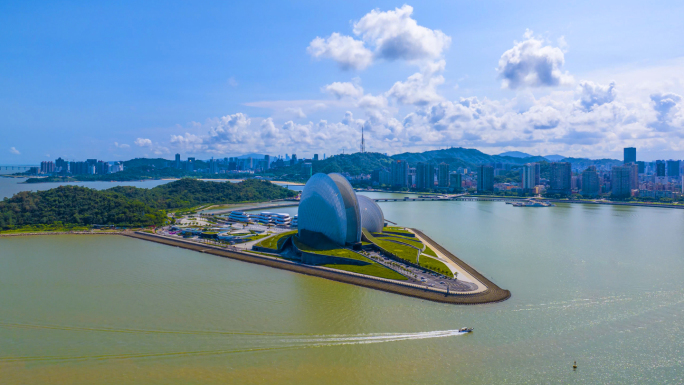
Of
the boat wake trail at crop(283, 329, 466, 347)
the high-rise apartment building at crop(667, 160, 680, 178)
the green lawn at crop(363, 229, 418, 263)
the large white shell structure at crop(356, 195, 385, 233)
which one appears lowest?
the boat wake trail at crop(283, 329, 466, 347)

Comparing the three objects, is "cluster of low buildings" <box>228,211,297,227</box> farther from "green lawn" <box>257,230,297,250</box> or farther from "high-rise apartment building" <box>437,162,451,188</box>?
"high-rise apartment building" <box>437,162,451,188</box>

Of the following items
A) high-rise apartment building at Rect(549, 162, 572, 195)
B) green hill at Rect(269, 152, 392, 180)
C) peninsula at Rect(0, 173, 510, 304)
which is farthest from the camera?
green hill at Rect(269, 152, 392, 180)

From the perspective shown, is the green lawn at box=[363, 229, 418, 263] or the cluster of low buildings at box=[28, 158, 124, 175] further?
the cluster of low buildings at box=[28, 158, 124, 175]

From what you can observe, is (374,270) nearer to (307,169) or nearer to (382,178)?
(382,178)

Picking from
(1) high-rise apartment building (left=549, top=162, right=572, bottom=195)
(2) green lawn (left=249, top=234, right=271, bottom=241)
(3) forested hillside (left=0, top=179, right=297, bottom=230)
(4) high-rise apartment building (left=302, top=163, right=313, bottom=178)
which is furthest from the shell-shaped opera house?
(4) high-rise apartment building (left=302, top=163, right=313, bottom=178)

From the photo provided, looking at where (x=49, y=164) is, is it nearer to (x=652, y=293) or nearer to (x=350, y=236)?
(x=350, y=236)

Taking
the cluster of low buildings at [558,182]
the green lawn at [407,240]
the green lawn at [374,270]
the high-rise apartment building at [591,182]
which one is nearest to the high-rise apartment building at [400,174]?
the cluster of low buildings at [558,182]

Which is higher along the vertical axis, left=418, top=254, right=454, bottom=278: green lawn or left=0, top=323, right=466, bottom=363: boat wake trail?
left=418, top=254, right=454, bottom=278: green lawn
